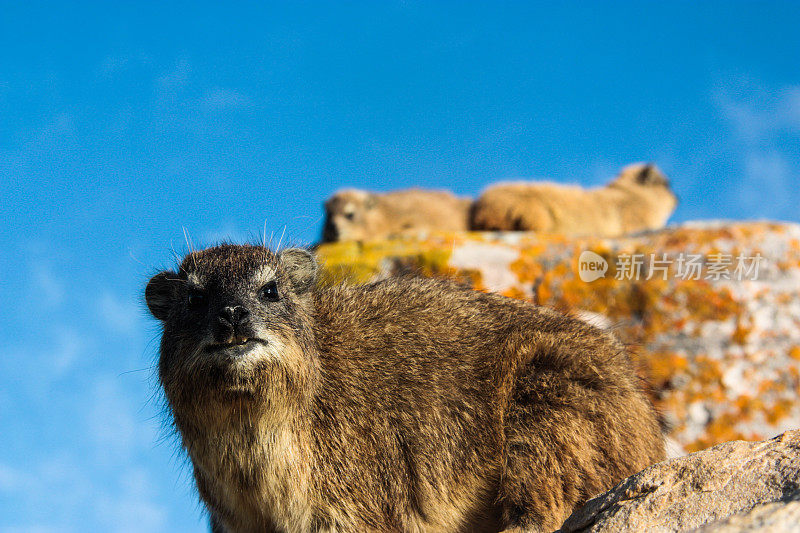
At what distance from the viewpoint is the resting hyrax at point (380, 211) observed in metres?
23.0

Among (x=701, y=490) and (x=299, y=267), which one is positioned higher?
(x=299, y=267)

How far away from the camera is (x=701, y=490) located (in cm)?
339

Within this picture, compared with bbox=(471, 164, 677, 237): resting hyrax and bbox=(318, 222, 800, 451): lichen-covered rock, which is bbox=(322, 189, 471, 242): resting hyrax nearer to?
bbox=(471, 164, 677, 237): resting hyrax

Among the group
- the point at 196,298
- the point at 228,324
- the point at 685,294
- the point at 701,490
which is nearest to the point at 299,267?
the point at 196,298

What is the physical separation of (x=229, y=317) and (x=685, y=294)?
5068 mm

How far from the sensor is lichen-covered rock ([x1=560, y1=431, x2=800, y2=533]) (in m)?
3.22

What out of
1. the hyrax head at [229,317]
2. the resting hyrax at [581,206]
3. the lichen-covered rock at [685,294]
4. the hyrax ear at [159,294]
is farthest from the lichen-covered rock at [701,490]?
the resting hyrax at [581,206]

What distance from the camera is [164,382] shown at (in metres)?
5.27

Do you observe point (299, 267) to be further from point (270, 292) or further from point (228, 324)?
point (228, 324)

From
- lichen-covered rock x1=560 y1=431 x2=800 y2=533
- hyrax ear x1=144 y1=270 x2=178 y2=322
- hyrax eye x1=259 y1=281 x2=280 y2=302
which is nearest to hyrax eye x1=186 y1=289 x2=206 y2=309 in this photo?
hyrax eye x1=259 y1=281 x2=280 y2=302

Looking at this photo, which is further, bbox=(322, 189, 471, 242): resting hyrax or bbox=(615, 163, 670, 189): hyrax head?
bbox=(615, 163, 670, 189): hyrax head

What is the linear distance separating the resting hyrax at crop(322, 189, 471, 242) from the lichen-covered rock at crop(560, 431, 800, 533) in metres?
18.9

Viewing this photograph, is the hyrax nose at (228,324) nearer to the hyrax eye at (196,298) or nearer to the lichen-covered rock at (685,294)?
the hyrax eye at (196,298)

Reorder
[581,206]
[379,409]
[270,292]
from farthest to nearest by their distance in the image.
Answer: [581,206] < [379,409] < [270,292]
